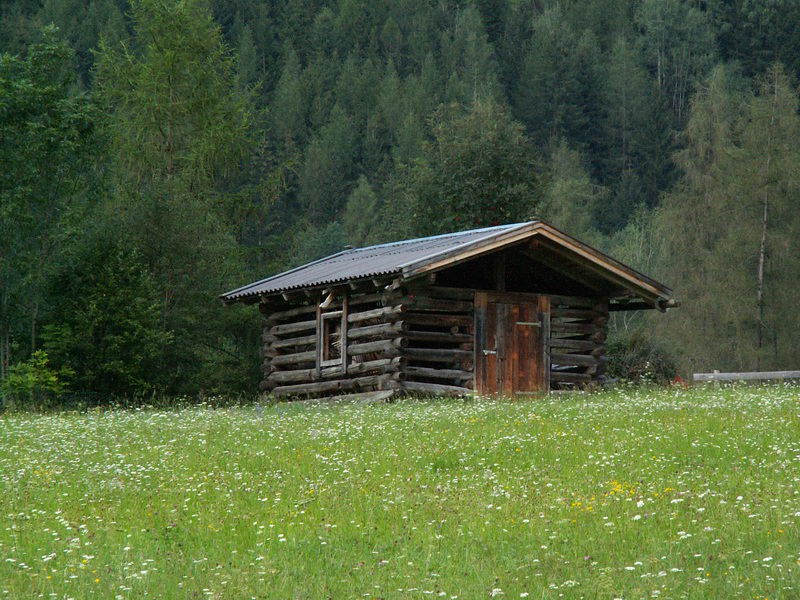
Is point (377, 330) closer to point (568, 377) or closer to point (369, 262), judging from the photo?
point (369, 262)

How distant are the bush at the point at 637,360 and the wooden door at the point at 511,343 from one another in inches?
348

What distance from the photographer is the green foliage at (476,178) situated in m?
47.5

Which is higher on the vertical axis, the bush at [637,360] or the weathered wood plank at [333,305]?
the weathered wood plank at [333,305]

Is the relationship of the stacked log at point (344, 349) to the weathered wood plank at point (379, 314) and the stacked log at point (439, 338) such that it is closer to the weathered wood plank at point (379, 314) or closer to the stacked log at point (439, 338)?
the weathered wood plank at point (379, 314)

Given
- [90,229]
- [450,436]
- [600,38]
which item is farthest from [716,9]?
[450,436]

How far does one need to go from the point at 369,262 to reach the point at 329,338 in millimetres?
2282

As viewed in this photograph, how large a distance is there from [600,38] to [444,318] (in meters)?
88.3

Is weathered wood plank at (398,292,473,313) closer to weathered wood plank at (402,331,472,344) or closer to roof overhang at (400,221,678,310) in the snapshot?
weathered wood plank at (402,331,472,344)

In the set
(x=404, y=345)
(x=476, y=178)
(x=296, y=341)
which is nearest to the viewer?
(x=404, y=345)

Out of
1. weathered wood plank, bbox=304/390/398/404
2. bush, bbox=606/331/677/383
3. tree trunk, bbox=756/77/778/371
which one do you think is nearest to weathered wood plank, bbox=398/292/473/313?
weathered wood plank, bbox=304/390/398/404

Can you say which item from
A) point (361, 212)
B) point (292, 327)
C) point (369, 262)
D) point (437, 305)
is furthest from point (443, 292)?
point (361, 212)

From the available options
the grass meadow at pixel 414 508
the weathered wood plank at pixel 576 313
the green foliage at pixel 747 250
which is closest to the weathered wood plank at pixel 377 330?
the weathered wood plank at pixel 576 313

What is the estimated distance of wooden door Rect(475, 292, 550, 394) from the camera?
25672 mm

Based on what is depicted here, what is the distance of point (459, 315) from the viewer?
84.8 ft
